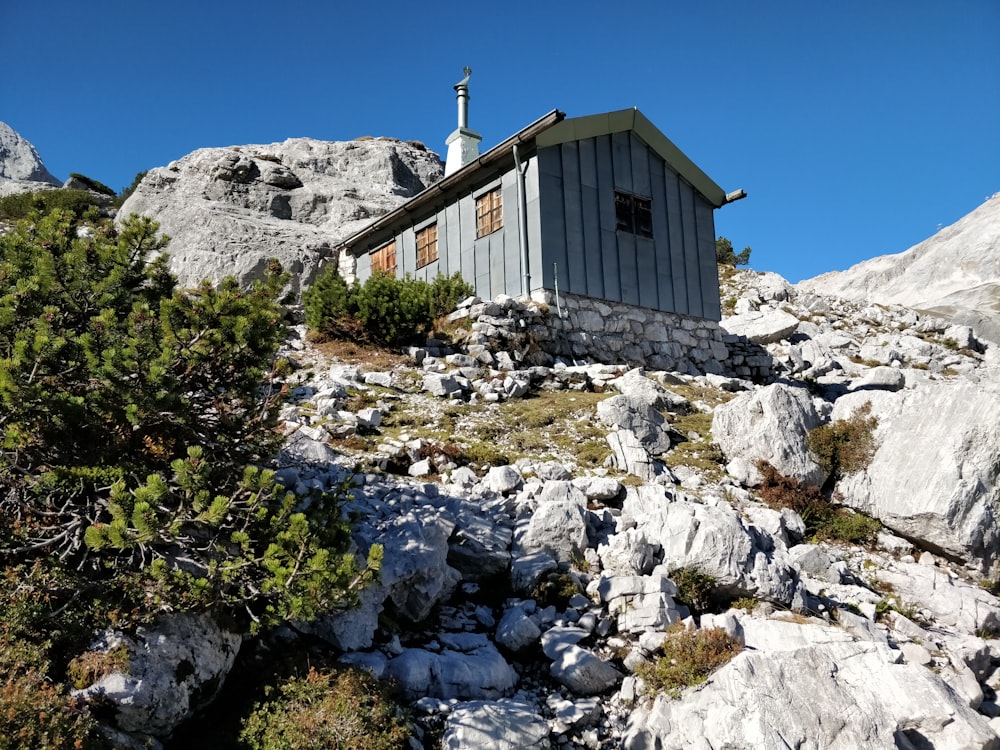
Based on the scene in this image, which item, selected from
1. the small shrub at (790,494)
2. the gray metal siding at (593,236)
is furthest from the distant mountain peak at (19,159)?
the small shrub at (790,494)

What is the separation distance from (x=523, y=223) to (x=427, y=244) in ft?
15.4

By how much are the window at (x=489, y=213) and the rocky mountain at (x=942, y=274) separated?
3063 centimetres

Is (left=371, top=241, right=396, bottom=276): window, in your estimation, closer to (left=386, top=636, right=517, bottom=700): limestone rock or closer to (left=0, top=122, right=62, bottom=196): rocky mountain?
(left=386, top=636, right=517, bottom=700): limestone rock

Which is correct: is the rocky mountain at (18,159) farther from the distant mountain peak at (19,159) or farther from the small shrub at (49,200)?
the small shrub at (49,200)

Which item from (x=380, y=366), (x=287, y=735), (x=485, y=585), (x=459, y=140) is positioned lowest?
(x=287, y=735)

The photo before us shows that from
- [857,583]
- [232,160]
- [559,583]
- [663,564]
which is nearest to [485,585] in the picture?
[559,583]

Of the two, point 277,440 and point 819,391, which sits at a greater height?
point 819,391

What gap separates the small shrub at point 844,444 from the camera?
491 inches

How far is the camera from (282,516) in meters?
6.05

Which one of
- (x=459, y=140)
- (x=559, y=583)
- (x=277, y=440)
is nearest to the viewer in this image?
(x=277, y=440)

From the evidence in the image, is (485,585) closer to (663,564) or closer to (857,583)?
(663,564)

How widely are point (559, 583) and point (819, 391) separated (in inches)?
548

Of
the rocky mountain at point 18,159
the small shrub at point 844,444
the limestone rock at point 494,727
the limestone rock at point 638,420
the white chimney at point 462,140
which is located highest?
the rocky mountain at point 18,159

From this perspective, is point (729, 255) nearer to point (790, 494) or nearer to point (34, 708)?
point (790, 494)
